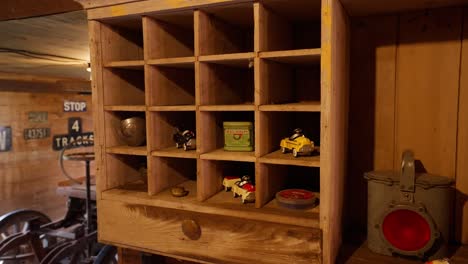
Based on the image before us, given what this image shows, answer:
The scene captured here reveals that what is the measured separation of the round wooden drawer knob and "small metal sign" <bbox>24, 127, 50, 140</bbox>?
367 centimetres

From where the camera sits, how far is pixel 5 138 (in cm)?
385

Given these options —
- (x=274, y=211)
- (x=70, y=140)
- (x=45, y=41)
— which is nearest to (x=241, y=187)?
(x=274, y=211)

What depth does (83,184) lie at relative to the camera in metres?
3.88

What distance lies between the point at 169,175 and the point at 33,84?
2.90m

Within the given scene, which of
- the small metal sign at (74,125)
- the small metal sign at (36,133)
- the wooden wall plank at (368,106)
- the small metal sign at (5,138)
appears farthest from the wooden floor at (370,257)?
the small metal sign at (74,125)

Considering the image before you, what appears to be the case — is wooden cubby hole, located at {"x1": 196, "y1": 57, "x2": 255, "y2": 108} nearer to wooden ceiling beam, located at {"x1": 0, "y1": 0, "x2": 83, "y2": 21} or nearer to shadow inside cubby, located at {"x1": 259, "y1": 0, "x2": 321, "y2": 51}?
shadow inside cubby, located at {"x1": 259, "y1": 0, "x2": 321, "y2": 51}

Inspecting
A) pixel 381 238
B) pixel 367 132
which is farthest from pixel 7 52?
pixel 381 238

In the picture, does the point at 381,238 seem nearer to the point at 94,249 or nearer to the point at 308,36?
Answer: the point at 308,36

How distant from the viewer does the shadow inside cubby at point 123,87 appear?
117 centimetres

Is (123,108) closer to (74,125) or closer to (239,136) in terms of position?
(239,136)

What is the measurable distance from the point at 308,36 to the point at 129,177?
29.7 inches

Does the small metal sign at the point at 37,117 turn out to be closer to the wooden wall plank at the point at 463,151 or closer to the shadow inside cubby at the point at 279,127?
the shadow inside cubby at the point at 279,127

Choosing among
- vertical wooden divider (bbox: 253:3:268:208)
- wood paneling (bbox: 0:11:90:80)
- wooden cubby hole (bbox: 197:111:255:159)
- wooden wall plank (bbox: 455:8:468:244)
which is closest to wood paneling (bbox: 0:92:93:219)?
wood paneling (bbox: 0:11:90:80)

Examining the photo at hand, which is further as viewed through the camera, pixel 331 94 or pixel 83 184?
pixel 83 184
